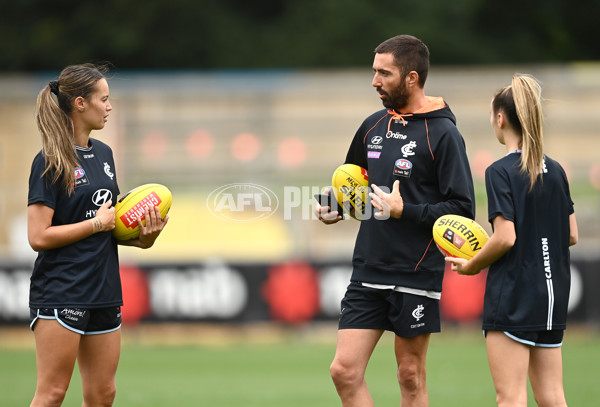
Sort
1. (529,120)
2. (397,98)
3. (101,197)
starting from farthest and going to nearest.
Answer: (397,98)
(101,197)
(529,120)

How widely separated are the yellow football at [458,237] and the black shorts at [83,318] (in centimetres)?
193

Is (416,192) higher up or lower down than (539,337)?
higher up

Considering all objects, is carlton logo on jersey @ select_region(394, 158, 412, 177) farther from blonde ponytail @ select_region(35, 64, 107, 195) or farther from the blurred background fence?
the blurred background fence

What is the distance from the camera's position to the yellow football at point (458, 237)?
5.20 meters

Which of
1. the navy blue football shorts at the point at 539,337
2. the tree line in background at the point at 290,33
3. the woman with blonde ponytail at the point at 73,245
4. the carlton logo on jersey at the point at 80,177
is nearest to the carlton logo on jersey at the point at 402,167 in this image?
the navy blue football shorts at the point at 539,337

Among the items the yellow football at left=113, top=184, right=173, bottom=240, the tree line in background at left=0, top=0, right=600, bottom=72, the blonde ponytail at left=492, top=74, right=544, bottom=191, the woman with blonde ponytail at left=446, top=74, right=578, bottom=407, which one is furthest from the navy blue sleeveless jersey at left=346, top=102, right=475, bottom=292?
the tree line in background at left=0, top=0, right=600, bottom=72

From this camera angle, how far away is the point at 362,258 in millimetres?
5551

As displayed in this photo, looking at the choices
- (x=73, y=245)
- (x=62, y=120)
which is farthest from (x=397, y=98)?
(x=73, y=245)

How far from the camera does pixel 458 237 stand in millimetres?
5191

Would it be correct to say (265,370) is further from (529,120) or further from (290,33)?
(290,33)

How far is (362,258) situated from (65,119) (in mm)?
1927

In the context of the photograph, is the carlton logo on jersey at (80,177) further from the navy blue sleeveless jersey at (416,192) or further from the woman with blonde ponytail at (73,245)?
the navy blue sleeveless jersey at (416,192)

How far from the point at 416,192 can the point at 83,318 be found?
6.76 ft

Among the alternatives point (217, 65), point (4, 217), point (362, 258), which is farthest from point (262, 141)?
point (362, 258)
